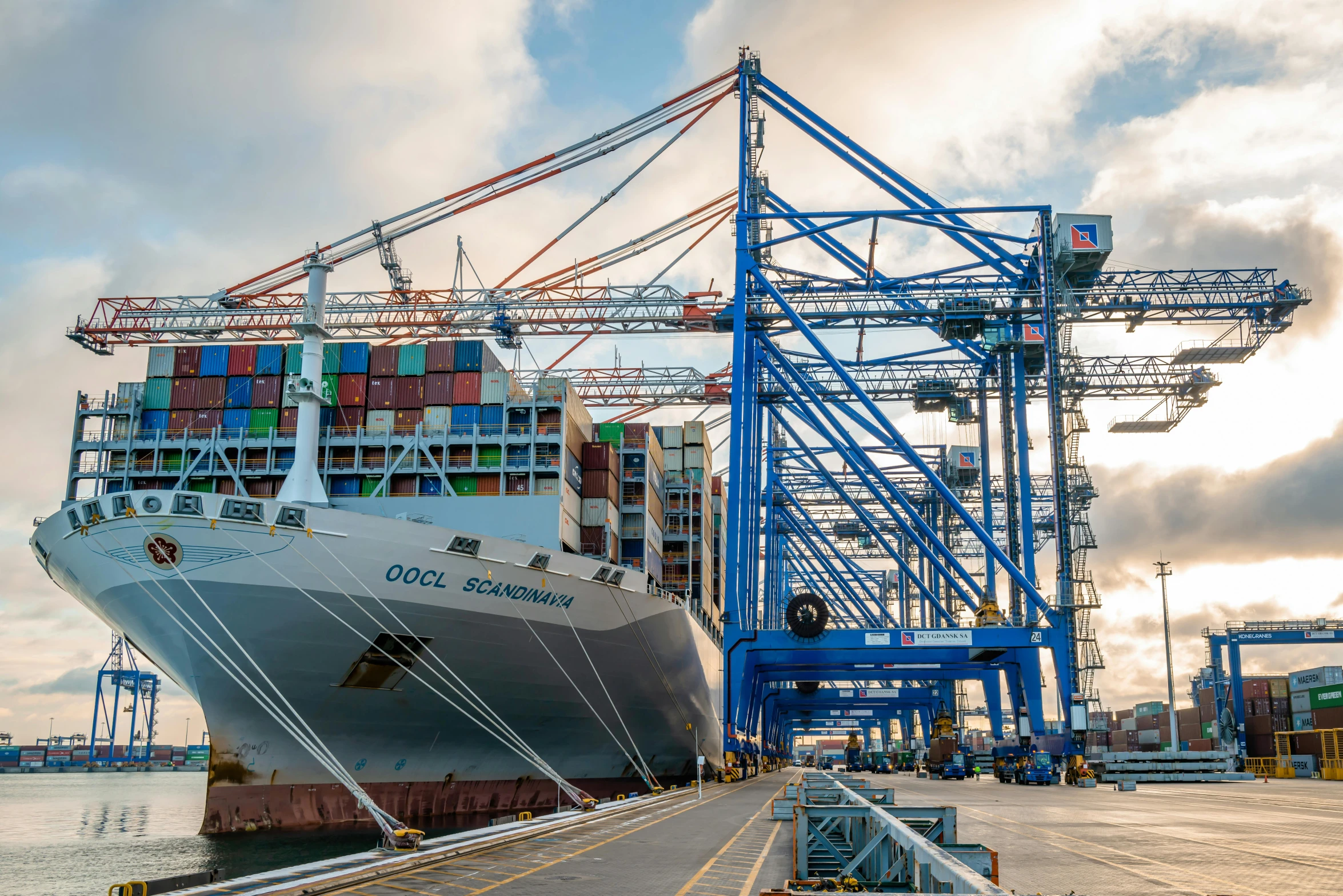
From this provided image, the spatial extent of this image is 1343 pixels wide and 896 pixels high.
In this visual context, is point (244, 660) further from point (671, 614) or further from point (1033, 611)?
point (1033, 611)

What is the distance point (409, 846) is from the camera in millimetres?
13492

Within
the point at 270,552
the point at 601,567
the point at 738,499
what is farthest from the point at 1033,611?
the point at 270,552

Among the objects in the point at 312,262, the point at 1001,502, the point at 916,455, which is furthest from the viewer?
the point at 1001,502

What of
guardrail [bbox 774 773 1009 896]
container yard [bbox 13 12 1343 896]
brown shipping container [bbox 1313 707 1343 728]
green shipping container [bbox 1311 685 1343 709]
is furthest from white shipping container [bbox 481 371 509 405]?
green shipping container [bbox 1311 685 1343 709]

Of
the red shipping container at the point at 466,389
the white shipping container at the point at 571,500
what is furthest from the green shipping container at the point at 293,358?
the white shipping container at the point at 571,500

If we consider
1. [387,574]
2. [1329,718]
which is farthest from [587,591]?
[1329,718]

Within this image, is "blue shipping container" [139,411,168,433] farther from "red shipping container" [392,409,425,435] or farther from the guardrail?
the guardrail

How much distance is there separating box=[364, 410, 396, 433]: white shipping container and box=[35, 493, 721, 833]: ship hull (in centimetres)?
938

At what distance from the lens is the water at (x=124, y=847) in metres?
19.0

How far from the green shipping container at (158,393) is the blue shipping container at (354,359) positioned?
545 cm

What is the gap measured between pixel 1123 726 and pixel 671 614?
11014 centimetres

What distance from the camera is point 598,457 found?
113ft

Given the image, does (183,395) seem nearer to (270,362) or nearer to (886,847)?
(270,362)

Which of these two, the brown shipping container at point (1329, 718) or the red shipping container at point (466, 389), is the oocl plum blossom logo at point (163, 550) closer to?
the red shipping container at point (466, 389)
